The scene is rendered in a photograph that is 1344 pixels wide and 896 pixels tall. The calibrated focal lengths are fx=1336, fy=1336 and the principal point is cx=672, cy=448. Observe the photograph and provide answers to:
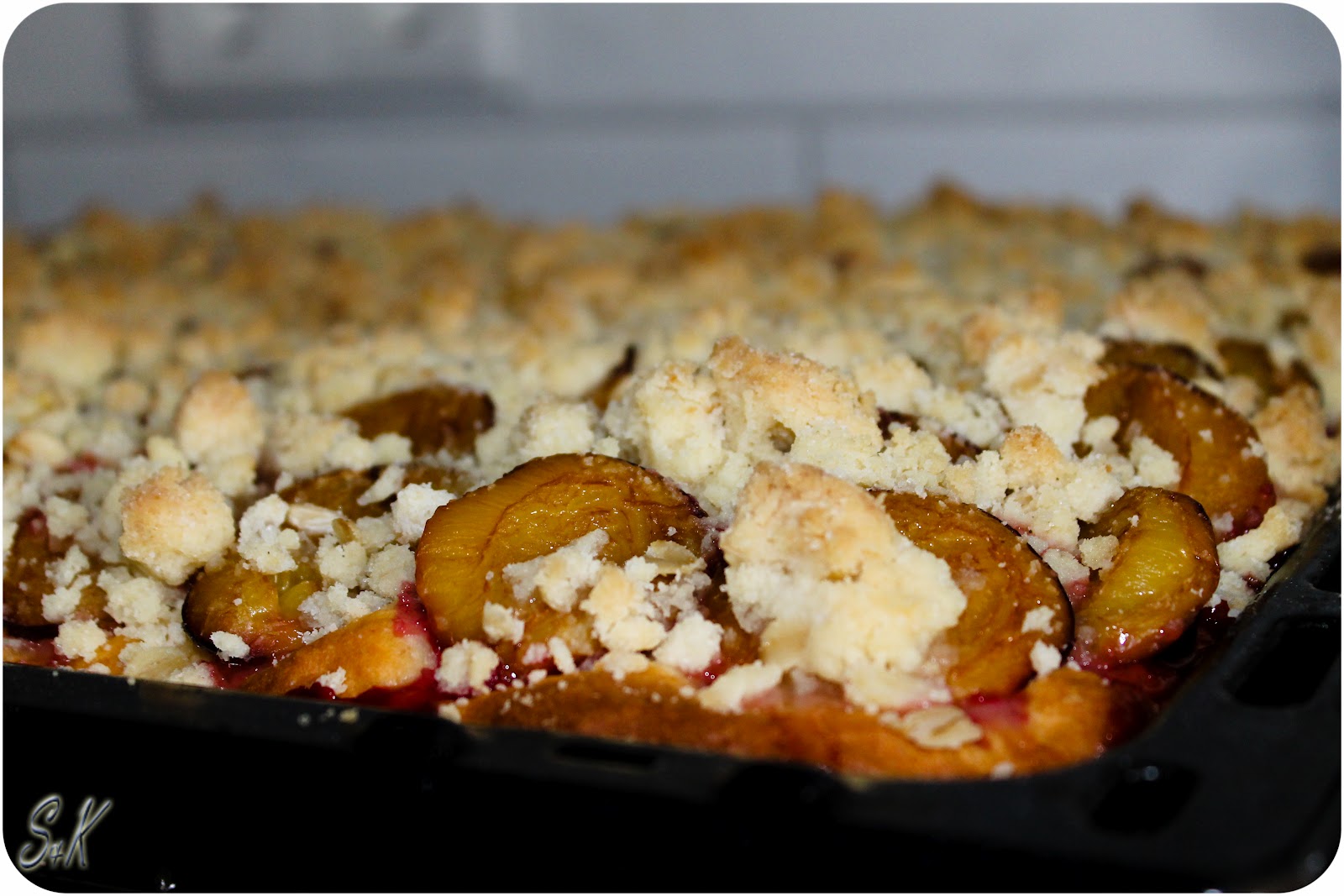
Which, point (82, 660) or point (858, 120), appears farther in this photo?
point (858, 120)

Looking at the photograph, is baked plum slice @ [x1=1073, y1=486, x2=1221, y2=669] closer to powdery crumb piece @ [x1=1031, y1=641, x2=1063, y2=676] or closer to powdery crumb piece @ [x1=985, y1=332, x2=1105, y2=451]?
powdery crumb piece @ [x1=1031, y1=641, x2=1063, y2=676]

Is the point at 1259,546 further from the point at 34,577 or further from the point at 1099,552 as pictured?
the point at 34,577

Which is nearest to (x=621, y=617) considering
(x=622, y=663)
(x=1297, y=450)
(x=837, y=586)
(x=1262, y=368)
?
(x=622, y=663)

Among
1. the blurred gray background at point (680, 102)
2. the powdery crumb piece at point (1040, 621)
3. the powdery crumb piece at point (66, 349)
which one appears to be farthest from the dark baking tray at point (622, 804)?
the blurred gray background at point (680, 102)

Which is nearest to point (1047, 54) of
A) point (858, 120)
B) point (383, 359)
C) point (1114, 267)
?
point (858, 120)

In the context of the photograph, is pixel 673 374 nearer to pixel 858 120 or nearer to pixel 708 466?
pixel 708 466

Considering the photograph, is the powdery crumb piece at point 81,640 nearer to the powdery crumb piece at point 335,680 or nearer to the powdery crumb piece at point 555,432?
the powdery crumb piece at point 335,680
